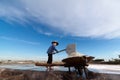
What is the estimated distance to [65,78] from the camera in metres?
9.55

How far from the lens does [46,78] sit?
31.2 ft

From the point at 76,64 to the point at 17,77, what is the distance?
12.1 feet

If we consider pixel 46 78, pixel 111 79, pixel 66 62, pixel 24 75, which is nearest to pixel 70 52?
pixel 66 62

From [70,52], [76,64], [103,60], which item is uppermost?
[103,60]

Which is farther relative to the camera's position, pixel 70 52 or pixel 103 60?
pixel 103 60

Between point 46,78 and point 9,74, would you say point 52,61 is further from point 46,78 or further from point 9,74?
point 9,74

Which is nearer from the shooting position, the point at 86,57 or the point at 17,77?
the point at 86,57

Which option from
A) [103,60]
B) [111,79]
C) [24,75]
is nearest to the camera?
[111,79]

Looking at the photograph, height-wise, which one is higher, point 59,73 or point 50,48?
point 50,48

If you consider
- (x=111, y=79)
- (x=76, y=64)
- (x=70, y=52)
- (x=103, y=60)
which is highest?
(x=103, y=60)

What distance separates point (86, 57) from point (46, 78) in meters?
2.72

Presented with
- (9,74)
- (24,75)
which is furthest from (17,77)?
(9,74)

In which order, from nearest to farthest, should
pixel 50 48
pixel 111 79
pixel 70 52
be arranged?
pixel 111 79, pixel 70 52, pixel 50 48

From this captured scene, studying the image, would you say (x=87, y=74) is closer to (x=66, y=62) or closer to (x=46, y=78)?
(x=66, y=62)
